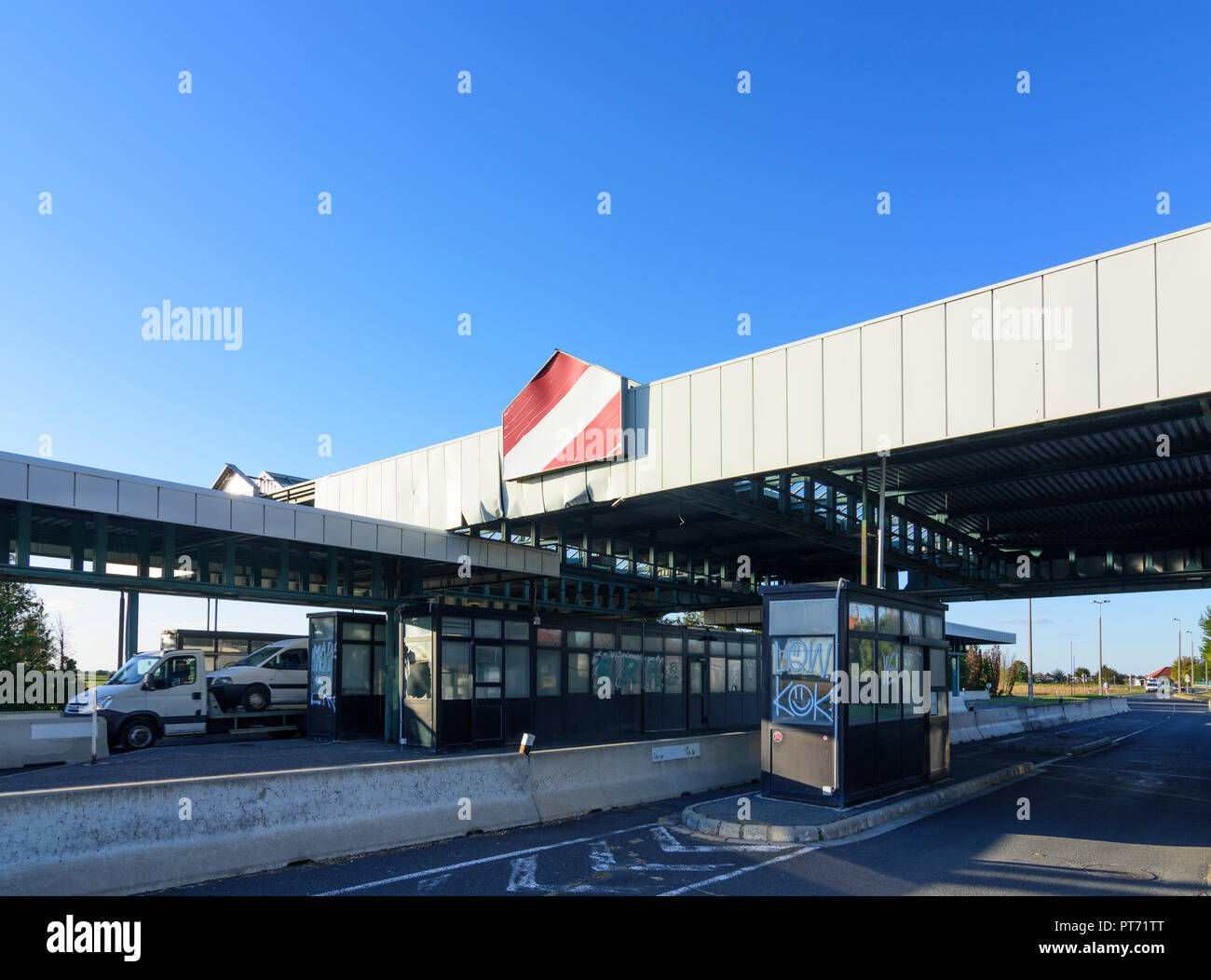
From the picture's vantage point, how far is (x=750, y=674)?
29266 millimetres

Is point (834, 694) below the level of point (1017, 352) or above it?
below

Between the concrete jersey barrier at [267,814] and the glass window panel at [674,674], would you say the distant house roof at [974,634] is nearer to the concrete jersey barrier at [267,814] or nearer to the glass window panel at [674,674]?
the glass window panel at [674,674]

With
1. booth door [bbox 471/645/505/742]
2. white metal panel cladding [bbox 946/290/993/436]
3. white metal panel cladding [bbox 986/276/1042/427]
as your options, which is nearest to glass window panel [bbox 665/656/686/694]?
booth door [bbox 471/645/505/742]

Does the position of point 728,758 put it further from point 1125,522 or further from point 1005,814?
point 1125,522

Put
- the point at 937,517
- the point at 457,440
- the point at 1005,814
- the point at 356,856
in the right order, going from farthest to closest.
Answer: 1. the point at 937,517
2. the point at 457,440
3. the point at 1005,814
4. the point at 356,856

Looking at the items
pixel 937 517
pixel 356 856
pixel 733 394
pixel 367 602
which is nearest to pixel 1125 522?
pixel 937 517

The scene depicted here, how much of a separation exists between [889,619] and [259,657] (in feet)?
57.1

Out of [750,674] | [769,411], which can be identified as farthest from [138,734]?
[750,674]

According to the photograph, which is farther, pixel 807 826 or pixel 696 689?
pixel 696 689

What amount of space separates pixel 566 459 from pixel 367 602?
21.7 feet

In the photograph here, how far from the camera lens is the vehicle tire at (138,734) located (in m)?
20.3

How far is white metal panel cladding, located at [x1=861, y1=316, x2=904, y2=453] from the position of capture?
12844 millimetres

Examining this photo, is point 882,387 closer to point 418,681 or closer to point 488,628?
point 488,628

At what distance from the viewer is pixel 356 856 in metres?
9.53
